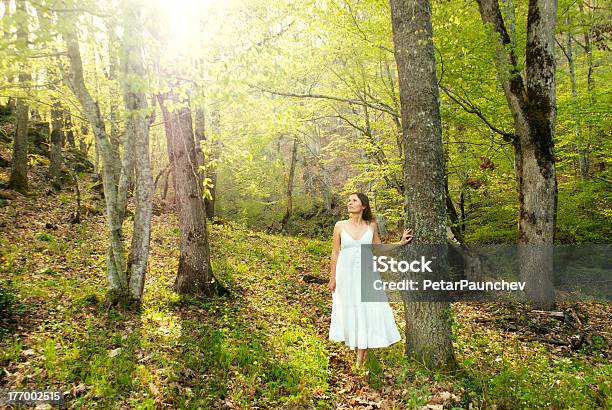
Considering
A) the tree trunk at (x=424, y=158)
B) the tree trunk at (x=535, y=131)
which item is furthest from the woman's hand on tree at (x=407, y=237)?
the tree trunk at (x=535, y=131)

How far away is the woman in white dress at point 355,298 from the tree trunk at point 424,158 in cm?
56

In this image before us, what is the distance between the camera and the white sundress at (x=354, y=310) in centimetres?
535

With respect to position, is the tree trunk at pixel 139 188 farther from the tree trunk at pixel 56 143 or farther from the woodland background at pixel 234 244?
the tree trunk at pixel 56 143

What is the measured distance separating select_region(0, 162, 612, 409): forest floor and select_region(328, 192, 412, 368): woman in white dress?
0.38m

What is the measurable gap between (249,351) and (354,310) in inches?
66.2

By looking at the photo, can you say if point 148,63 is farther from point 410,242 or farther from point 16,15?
point 410,242

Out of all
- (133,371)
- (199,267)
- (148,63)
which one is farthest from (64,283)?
(148,63)

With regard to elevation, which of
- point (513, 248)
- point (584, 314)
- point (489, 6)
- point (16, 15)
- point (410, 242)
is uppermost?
point (489, 6)

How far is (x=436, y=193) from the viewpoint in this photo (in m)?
4.88

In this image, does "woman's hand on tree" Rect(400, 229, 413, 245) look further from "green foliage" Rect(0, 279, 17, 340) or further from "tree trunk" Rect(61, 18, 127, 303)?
"green foliage" Rect(0, 279, 17, 340)

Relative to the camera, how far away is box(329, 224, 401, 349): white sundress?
17.6 feet

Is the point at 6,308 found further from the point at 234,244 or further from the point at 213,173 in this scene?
the point at 213,173

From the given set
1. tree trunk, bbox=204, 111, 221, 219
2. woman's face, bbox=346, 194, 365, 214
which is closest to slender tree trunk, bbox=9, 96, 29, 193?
tree trunk, bbox=204, 111, 221, 219

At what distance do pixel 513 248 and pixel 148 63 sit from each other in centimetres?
1290
